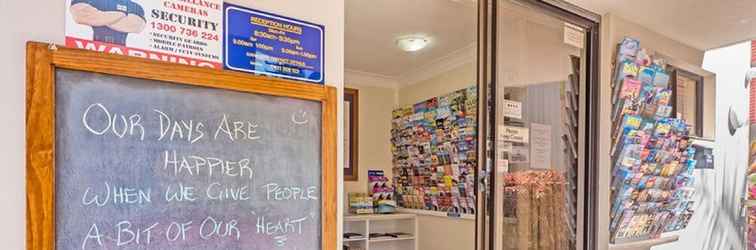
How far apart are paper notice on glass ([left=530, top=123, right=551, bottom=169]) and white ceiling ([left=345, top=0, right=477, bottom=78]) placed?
2.49 feet

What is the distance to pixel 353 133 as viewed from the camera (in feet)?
13.4

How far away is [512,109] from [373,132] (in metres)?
2.17

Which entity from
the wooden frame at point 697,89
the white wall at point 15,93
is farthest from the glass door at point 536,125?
the white wall at point 15,93

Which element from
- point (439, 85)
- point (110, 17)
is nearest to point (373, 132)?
point (439, 85)

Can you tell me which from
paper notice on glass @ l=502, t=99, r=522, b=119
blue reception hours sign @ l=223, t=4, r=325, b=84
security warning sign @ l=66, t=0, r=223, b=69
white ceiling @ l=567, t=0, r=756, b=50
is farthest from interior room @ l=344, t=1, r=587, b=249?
security warning sign @ l=66, t=0, r=223, b=69

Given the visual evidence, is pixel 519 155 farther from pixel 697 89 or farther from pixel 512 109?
pixel 697 89

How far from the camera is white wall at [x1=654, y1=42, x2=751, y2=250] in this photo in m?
3.34

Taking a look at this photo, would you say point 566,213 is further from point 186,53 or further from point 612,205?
point 186,53

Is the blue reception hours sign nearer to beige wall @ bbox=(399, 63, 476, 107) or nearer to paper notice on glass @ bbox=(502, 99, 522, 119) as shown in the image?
paper notice on glass @ bbox=(502, 99, 522, 119)

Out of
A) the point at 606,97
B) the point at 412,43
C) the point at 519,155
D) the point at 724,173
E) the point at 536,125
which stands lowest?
the point at 724,173

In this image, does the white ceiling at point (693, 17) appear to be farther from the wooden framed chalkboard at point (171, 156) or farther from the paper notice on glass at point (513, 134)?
the wooden framed chalkboard at point (171, 156)

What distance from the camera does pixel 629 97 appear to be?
262 centimetres

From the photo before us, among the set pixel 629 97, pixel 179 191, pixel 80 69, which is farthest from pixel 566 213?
pixel 80 69

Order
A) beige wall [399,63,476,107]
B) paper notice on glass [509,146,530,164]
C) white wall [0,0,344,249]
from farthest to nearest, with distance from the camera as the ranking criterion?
beige wall [399,63,476,107]
paper notice on glass [509,146,530,164]
white wall [0,0,344,249]
